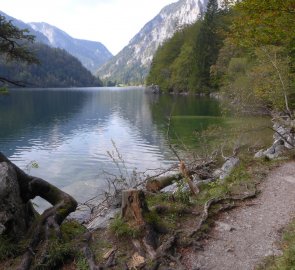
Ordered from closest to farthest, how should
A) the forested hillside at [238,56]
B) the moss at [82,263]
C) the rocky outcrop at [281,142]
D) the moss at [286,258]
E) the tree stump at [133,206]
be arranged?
the moss at [286,258]
the moss at [82,263]
the tree stump at [133,206]
the forested hillside at [238,56]
the rocky outcrop at [281,142]

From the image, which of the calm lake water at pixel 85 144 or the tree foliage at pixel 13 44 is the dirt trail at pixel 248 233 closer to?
the calm lake water at pixel 85 144

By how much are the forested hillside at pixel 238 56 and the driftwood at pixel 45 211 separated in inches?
369

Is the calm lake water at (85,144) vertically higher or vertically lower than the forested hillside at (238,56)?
lower

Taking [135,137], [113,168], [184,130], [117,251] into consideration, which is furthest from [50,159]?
[117,251]

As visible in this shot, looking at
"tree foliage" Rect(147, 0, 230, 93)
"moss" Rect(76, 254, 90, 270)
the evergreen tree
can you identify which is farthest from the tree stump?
the evergreen tree

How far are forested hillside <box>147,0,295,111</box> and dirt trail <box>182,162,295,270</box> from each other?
6448mm

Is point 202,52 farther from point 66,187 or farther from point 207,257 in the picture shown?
point 207,257

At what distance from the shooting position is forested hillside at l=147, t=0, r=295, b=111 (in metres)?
14.0

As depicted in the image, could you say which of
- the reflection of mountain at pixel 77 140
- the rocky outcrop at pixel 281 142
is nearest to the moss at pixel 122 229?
the rocky outcrop at pixel 281 142

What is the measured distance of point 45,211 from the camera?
10.3 m

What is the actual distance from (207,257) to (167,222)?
6.57 feet

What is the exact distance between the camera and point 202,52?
107m

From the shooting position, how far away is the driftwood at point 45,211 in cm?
934

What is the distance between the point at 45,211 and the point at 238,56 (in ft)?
272
